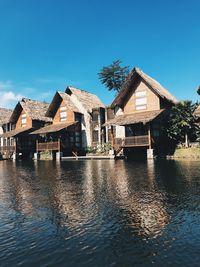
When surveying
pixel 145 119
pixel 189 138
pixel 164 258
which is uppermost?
pixel 145 119

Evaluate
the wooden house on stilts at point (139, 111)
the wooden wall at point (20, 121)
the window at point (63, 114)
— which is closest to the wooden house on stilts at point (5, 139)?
the wooden wall at point (20, 121)

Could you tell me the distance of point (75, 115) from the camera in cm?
4256

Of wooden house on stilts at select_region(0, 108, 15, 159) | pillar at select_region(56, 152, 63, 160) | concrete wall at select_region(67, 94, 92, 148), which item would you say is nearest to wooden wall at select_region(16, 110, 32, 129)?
wooden house on stilts at select_region(0, 108, 15, 159)

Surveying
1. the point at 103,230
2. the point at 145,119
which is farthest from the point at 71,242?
the point at 145,119

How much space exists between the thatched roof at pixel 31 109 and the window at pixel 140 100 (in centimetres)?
1934

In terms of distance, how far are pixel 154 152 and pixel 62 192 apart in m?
20.8

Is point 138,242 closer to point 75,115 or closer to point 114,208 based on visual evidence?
point 114,208

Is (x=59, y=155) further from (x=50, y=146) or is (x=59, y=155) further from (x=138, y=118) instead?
(x=138, y=118)

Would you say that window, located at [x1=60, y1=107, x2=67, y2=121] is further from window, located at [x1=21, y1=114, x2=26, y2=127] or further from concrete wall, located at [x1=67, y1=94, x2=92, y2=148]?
window, located at [x1=21, y1=114, x2=26, y2=127]

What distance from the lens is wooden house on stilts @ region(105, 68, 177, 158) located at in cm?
3132

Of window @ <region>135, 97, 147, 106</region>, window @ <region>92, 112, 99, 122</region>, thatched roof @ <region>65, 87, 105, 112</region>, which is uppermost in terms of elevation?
thatched roof @ <region>65, 87, 105, 112</region>

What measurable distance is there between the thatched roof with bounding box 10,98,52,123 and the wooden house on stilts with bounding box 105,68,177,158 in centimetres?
1715

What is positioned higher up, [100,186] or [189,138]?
[189,138]

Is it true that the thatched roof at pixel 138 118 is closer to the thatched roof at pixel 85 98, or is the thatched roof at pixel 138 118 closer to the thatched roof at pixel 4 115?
the thatched roof at pixel 85 98
